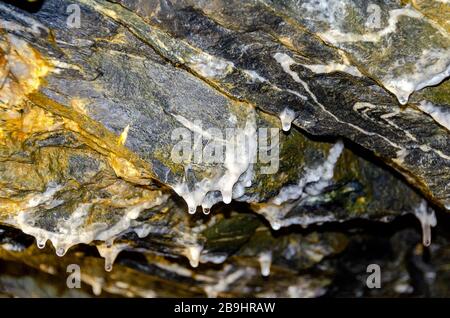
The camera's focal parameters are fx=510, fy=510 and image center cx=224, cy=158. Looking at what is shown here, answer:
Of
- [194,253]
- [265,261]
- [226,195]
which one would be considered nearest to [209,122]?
[226,195]

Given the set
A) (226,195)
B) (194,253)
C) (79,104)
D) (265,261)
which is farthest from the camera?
(265,261)

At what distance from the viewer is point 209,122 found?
3.83 m

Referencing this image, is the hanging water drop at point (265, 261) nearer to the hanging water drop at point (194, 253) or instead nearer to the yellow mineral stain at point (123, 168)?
the hanging water drop at point (194, 253)

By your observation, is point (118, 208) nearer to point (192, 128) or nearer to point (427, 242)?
point (192, 128)

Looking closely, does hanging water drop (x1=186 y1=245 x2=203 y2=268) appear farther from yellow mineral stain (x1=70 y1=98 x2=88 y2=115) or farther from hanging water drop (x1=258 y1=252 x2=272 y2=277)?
yellow mineral stain (x1=70 y1=98 x2=88 y2=115)

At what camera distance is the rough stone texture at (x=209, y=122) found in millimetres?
3236

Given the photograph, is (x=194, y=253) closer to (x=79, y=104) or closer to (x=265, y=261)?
(x=265, y=261)

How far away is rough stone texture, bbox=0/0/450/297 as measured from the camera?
324 centimetres

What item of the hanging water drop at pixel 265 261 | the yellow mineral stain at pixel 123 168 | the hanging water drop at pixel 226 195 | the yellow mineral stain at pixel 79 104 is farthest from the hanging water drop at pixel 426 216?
the yellow mineral stain at pixel 79 104

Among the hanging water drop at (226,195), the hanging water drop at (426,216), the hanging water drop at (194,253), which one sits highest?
the hanging water drop at (426,216)

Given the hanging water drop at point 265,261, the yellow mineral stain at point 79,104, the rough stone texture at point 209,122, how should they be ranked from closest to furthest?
the rough stone texture at point 209,122 < the yellow mineral stain at point 79,104 < the hanging water drop at point 265,261

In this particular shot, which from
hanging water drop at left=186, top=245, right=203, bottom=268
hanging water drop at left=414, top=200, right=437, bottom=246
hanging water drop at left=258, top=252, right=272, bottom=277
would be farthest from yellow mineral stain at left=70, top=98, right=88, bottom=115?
hanging water drop at left=414, top=200, right=437, bottom=246

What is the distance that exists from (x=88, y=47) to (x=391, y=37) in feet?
6.53

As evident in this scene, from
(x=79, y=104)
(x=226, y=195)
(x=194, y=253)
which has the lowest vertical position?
(x=194, y=253)
